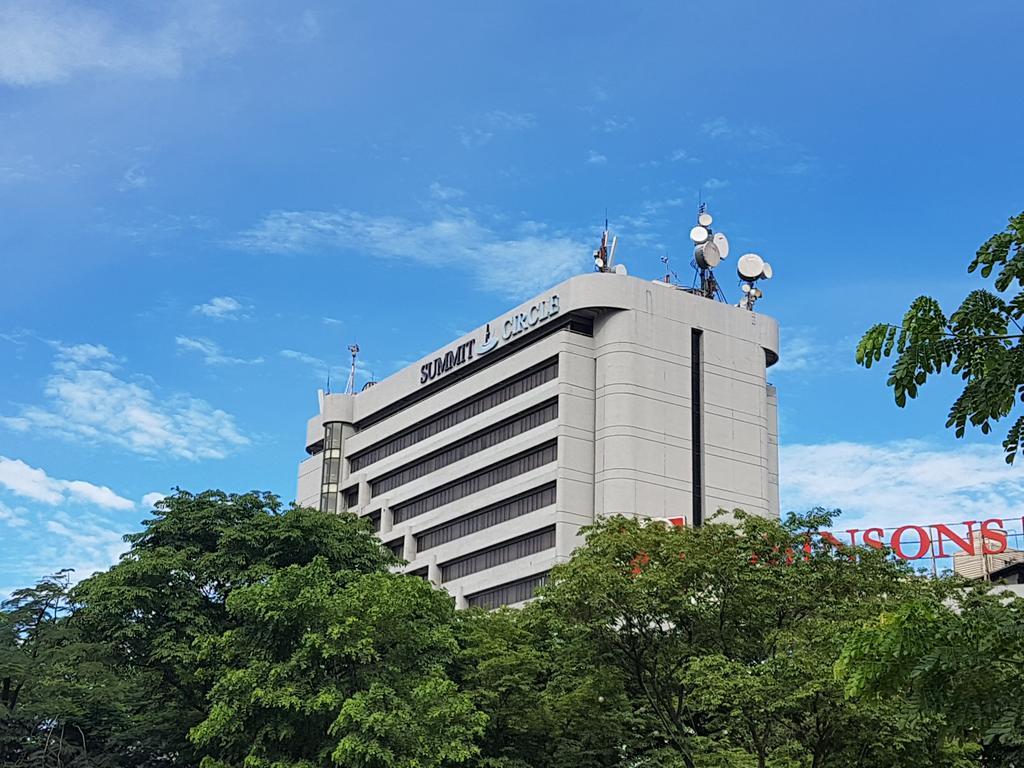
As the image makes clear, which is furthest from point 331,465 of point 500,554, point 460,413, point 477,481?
point 500,554

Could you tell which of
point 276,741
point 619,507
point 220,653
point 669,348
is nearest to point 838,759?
point 276,741

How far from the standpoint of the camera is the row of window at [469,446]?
84688mm

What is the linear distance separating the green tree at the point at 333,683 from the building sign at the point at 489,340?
46.1 m

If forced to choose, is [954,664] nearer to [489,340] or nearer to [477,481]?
[477,481]

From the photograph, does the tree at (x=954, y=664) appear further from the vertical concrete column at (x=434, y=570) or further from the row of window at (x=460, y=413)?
the vertical concrete column at (x=434, y=570)

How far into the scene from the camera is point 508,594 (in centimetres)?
8300

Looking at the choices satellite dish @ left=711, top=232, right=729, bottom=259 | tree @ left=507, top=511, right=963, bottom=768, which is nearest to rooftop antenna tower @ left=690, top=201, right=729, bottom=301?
satellite dish @ left=711, top=232, right=729, bottom=259

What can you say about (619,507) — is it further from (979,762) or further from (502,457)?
(979,762)

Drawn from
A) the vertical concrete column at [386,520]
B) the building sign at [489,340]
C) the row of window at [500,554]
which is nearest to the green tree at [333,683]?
the row of window at [500,554]

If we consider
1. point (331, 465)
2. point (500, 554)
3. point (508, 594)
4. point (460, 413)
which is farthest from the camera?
point (331, 465)

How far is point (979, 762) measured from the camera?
3344cm

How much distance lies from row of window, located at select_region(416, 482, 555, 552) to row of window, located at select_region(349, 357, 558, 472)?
6.80m

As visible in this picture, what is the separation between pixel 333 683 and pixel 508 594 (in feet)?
151

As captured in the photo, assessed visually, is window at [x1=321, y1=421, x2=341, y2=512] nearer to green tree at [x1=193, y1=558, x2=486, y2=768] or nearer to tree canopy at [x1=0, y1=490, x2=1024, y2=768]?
tree canopy at [x1=0, y1=490, x2=1024, y2=768]
